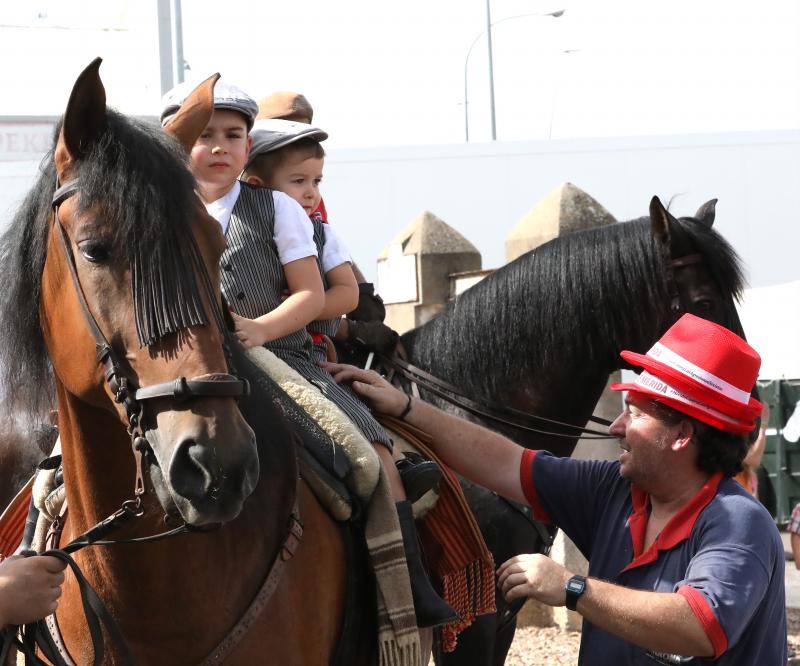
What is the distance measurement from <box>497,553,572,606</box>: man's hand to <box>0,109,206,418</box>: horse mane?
3.24 feet

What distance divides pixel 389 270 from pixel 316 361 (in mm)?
4868

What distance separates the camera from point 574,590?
104 inches

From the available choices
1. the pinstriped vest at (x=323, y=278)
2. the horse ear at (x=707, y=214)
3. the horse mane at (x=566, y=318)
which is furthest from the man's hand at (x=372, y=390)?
the horse ear at (x=707, y=214)

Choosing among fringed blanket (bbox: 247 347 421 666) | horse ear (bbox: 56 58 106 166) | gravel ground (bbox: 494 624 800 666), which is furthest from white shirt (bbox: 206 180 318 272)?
gravel ground (bbox: 494 624 800 666)

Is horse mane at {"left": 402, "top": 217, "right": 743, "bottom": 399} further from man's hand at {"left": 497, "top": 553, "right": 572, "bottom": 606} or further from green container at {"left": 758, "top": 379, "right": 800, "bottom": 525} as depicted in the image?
green container at {"left": 758, "top": 379, "right": 800, "bottom": 525}

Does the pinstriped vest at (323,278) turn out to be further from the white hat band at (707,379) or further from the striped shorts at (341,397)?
the white hat band at (707,379)

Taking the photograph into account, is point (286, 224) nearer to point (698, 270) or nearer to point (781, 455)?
point (698, 270)

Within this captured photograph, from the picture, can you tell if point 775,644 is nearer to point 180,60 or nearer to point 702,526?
point 702,526

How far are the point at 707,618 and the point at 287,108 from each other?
3280 millimetres

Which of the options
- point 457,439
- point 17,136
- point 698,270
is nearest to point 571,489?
point 457,439

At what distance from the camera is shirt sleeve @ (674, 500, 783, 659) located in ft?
8.52

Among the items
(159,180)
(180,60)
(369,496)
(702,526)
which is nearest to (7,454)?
(369,496)

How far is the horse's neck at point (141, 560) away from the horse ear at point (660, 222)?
8.31ft

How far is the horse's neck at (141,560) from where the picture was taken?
263 cm
